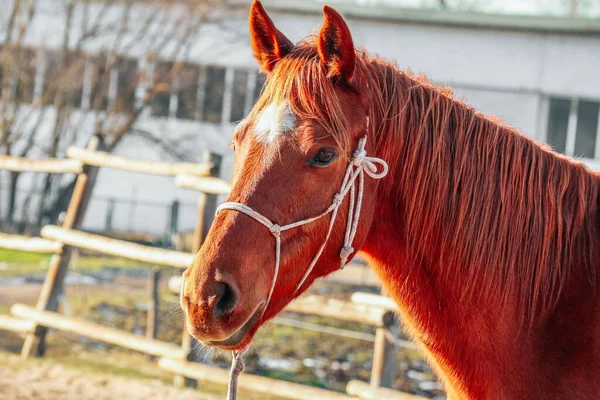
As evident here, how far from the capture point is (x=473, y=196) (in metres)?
2.27

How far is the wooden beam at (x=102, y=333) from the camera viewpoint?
5.74 metres

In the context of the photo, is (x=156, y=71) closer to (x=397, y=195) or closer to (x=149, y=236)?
(x=149, y=236)

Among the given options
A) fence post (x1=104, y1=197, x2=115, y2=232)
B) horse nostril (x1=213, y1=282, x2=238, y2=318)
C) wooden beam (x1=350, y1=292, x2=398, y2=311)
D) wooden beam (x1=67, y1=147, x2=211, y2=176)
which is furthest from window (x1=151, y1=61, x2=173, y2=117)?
horse nostril (x1=213, y1=282, x2=238, y2=318)

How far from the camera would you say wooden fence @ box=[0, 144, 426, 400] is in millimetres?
4812

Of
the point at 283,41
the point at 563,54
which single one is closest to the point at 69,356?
the point at 283,41

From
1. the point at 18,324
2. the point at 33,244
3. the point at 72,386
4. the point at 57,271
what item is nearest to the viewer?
the point at 72,386

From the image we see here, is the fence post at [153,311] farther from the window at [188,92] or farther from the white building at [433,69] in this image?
the window at [188,92]

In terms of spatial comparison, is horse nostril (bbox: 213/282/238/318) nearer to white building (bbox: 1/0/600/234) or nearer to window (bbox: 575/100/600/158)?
white building (bbox: 1/0/600/234)

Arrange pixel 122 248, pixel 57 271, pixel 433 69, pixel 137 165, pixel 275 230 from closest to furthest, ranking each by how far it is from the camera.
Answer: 1. pixel 275 230
2. pixel 137 165
3. pixel 122 248
4. pixel 57 271
5. pixel 433 69

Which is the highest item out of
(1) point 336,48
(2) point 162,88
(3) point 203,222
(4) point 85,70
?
(4) point 85,70

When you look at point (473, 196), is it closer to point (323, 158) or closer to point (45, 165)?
point (323, 158)

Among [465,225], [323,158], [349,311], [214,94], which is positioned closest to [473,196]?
[465,225]

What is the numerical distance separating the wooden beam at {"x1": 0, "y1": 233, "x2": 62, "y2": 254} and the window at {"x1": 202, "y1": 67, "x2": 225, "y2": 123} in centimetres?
1176

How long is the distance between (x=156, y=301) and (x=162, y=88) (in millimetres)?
10400
